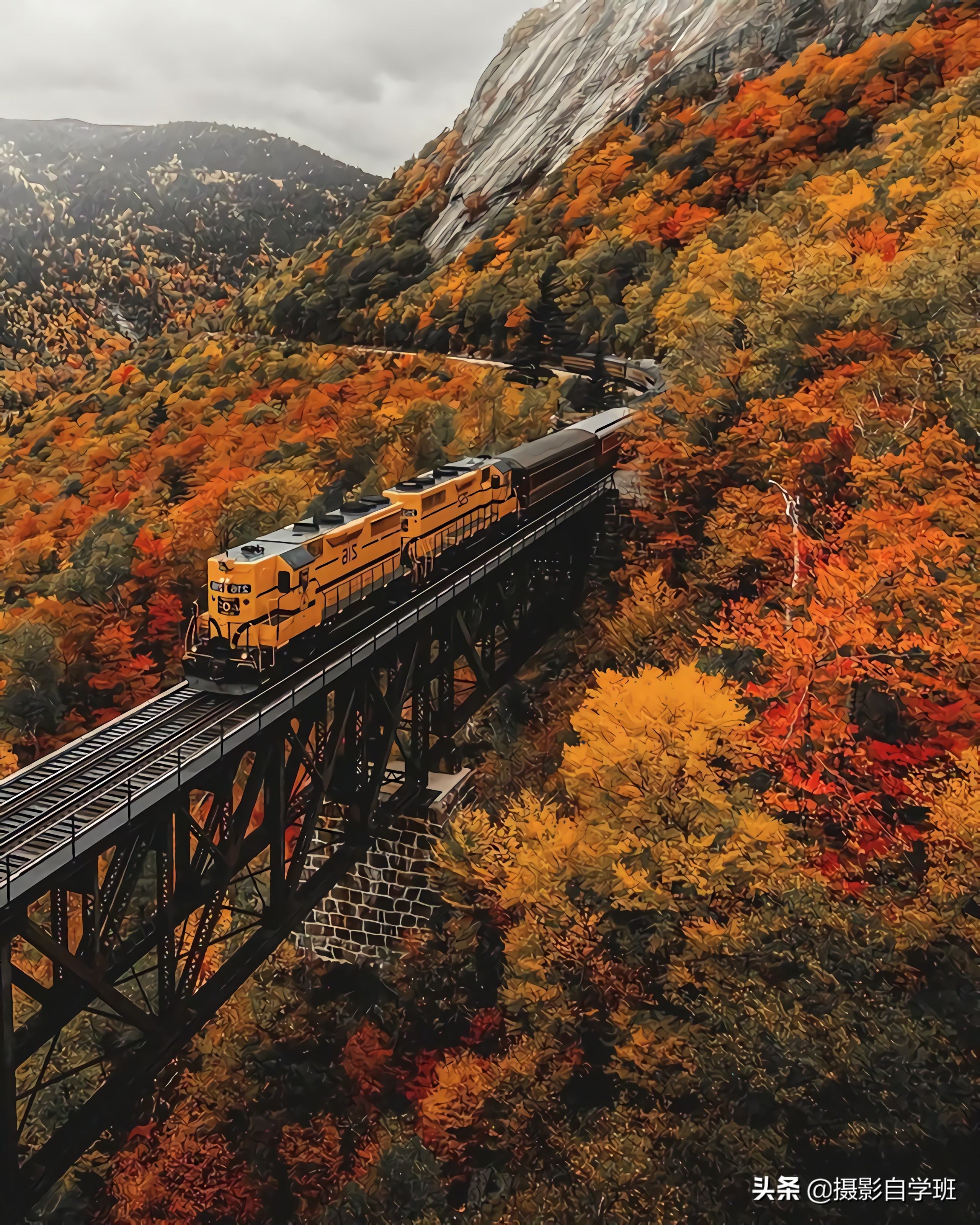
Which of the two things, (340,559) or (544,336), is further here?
(544,336)

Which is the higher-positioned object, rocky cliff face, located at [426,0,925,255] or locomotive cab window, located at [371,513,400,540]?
rocky cliff face, located at [426,0,925,255]

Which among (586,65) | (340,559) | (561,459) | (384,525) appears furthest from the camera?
(586,65)

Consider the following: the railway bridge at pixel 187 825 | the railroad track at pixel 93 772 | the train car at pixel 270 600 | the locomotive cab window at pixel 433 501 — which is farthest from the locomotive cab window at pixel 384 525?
the railroad track at pixel 93 772

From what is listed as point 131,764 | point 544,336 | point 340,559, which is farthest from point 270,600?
point 544,336

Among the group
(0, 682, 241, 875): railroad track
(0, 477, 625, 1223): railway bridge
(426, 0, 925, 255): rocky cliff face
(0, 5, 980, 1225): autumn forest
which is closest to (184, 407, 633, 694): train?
(0, 477, 625, 1223): railway bridge

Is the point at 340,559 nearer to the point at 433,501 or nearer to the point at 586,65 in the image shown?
the point at 433,501

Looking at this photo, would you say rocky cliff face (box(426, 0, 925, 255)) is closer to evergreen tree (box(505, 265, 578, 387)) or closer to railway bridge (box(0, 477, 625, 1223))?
evergreen tree (box(505, 265, 578, 387))
